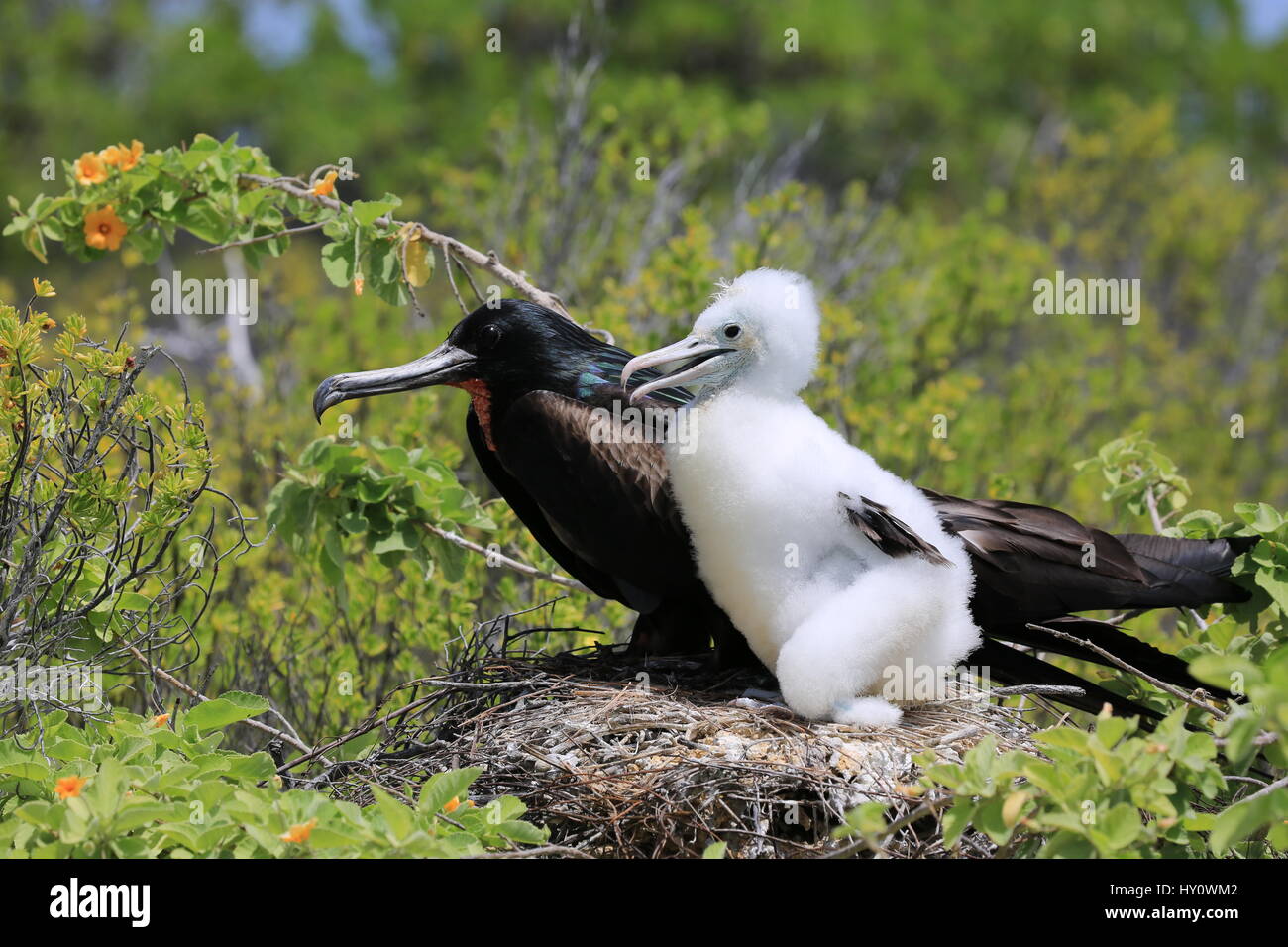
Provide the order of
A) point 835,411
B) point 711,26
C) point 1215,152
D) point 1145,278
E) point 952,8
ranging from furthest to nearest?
point 952,8 < point 711,26 < point 1215,152 < point 1145,278 < point 835,411

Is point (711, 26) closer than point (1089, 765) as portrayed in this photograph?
No

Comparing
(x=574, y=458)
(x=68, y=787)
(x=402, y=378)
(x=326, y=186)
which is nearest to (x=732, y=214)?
(x=326, y=186)

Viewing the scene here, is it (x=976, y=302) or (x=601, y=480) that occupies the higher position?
(x=976, y=302)

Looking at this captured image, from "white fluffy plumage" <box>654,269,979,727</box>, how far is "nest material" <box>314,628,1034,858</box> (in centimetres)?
14

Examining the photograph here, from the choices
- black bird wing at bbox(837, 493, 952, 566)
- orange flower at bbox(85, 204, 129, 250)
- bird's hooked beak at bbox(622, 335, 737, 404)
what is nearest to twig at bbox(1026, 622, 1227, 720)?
black bird wing at bbox(837, 493, 952, 566)

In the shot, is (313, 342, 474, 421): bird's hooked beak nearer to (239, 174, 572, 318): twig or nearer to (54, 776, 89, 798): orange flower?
(239, 174, 572, 318): twig

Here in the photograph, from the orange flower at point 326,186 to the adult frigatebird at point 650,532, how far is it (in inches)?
21.3

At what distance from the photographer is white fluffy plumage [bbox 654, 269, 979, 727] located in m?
3.33

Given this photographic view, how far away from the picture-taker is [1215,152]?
15.3m

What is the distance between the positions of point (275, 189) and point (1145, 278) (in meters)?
8.98

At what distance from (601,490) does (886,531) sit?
0.75 metres

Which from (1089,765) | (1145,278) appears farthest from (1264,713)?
(1145,278)
